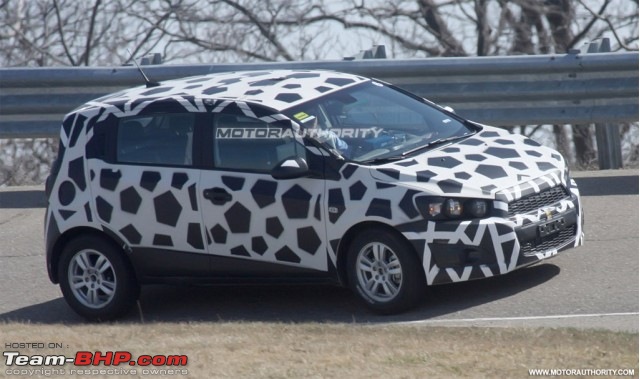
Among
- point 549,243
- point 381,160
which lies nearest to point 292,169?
point 381,160

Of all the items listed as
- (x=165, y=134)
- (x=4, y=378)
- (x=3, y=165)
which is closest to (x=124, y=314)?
(x=165, y=134)

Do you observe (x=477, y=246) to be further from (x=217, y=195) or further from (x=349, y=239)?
(x=217, y=195)

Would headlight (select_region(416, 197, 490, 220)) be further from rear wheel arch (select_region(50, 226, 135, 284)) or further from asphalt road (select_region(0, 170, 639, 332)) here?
rear wheel arch (select_region(50, 226, 135, 284))

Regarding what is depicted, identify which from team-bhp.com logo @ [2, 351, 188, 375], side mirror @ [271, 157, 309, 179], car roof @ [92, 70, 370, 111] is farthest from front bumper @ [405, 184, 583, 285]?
team-bhp.com logo @ [2, 351, 188, 375]

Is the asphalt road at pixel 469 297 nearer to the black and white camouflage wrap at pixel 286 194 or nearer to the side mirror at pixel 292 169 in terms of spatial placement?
the black and white camouflage wrap at pixel 286 194

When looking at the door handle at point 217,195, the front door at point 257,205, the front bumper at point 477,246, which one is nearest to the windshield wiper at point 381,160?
the front door at point 257,205

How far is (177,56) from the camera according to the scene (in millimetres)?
18547

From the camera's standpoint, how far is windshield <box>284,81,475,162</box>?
873 cm

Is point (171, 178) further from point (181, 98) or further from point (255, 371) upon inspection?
point (255, 371)

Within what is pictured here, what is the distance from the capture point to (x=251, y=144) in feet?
29.1

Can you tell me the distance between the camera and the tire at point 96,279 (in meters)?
9.20

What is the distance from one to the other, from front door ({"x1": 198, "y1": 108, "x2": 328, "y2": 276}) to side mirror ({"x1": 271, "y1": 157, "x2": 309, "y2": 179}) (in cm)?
9

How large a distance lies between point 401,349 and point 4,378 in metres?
2.33

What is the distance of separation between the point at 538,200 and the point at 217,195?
2.28 meters
